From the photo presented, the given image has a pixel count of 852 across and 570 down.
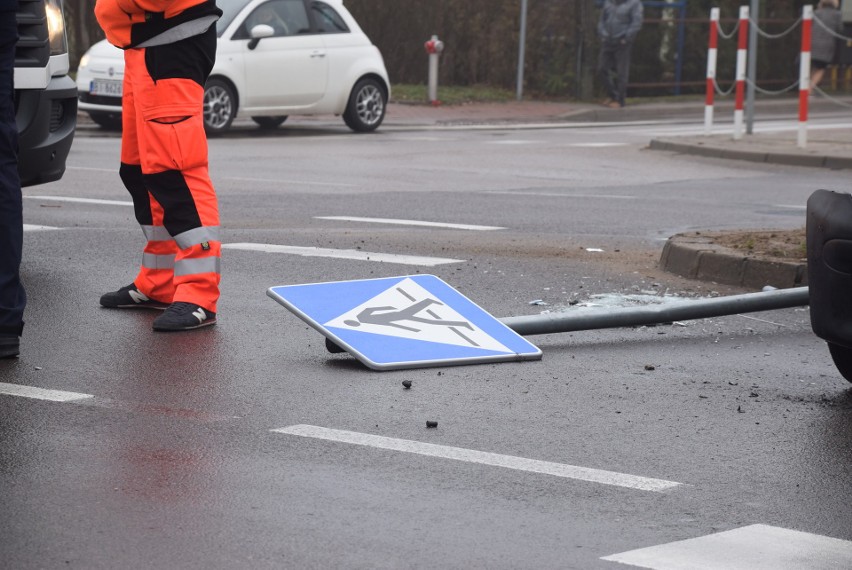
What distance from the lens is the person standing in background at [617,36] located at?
87.3 ft

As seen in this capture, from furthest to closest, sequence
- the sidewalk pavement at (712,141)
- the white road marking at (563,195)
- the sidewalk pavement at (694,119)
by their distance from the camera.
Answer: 1. the sidewalk pavement at (694,119)
2. the white road marking at (563,195)
3. the sidewalk pavement at (712,141)

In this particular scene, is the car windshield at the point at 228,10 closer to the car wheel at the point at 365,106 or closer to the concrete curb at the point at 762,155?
the car wheel at the point at 365,106

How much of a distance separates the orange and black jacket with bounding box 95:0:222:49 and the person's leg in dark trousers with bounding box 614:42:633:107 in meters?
21.6

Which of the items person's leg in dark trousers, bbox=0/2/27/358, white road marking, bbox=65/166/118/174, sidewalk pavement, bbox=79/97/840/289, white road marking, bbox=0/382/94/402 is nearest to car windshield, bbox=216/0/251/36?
sidewalk pavement, bbox=79/97/840/289

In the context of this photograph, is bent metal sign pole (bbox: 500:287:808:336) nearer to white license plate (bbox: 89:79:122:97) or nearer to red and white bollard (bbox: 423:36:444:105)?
white license plate (bbox: 89:79:122:97)

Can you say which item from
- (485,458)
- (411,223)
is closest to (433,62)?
(411,223)

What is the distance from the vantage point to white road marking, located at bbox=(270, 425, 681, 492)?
13.0 ft

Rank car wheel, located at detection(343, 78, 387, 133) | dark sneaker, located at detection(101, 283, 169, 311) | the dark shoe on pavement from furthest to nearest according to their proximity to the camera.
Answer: car wheel, located at detection(343, 78, 387, 133), dark sneaker, located at detection(101, 283, 169, 311), the dark shoe on pavement

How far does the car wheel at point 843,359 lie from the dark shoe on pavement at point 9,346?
2701mm

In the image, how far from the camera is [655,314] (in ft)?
19.7

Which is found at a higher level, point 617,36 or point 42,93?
point 42,93

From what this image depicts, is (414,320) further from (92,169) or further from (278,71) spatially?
(278,71)

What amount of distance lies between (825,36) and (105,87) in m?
13.1

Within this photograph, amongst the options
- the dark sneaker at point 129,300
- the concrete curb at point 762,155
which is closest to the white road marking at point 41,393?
the dark sneaker at point 129,300
